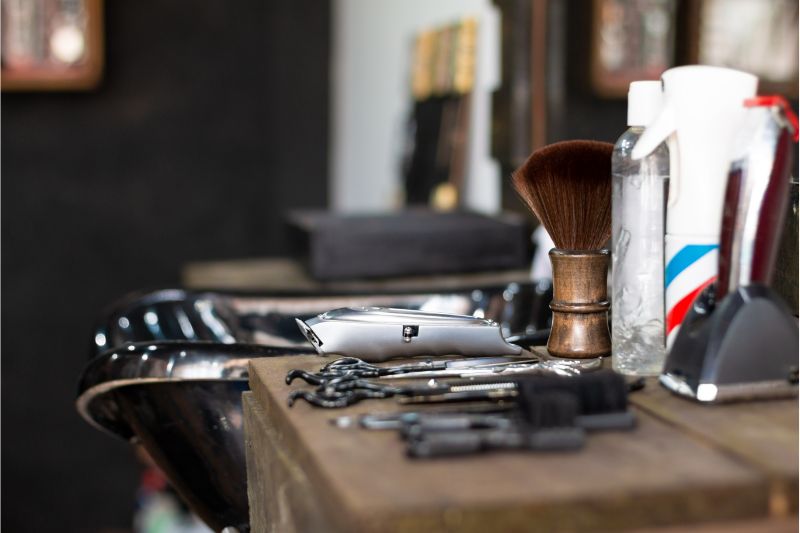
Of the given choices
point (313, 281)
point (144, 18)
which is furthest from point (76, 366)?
point (313, 281)

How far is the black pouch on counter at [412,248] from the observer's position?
8.46ft

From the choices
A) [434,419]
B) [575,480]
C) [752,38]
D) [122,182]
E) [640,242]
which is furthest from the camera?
[122,182]

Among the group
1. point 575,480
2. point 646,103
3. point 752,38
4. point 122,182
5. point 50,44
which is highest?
point 50,44

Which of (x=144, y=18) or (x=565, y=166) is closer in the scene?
(x=565, y=166)

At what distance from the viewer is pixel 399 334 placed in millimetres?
1076

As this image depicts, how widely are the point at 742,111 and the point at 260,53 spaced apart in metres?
3.65

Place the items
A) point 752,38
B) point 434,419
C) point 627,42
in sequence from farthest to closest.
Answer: point 627,42, point 752,38, point 434,419

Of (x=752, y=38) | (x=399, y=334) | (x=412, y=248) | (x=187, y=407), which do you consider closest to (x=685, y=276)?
(x=399, y=334)

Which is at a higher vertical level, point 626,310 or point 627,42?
point 627,42

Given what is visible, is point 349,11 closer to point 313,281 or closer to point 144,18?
point 144,18

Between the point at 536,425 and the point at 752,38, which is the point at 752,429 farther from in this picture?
the point at 752,38

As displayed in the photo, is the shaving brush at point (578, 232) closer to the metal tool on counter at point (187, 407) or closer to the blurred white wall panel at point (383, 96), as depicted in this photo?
the metal tool on counter at point (187, 407)

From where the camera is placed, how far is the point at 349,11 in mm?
4293

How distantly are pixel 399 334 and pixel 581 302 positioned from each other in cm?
19
